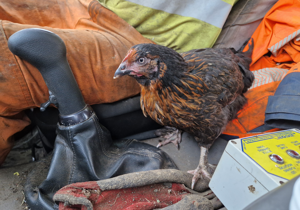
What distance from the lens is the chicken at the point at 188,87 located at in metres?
0.90

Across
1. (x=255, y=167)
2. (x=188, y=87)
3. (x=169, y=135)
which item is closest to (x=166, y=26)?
(x=188, y=87)

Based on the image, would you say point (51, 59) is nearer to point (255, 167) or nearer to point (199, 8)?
point (255, 167)

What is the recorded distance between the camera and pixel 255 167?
2.19 ft

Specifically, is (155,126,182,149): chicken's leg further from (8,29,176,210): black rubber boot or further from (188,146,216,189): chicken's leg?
(8,29,176,210): black rubber boot

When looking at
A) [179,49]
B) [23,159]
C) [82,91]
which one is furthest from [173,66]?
[23,159]

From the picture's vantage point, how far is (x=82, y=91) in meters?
1.08

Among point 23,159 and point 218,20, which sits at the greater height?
point 218,20

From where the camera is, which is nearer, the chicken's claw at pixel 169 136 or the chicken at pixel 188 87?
the chicken at pixel 188 87

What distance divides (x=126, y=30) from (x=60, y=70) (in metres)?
0.70

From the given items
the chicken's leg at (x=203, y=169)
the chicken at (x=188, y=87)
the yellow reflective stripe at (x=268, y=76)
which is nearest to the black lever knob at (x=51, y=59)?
the chicken at (x=188, y=87)

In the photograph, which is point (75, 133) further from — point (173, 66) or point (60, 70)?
point (173, 66)

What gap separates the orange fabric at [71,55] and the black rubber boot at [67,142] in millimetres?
106

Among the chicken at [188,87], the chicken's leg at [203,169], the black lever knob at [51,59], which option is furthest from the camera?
the chicken's leg at [203,169]

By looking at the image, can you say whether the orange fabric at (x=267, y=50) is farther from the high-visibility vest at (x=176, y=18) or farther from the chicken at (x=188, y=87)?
the high-visibility vest at (x=176, y=18)
